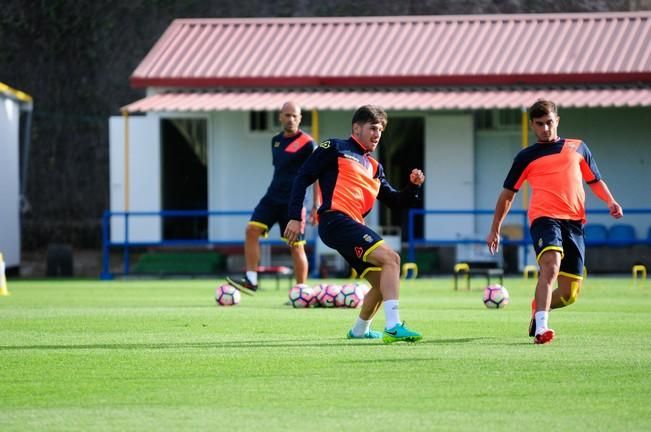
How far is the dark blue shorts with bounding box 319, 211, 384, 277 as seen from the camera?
10891 mm

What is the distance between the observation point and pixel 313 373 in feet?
29.3

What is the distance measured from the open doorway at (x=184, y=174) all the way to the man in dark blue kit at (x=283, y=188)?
459 inches

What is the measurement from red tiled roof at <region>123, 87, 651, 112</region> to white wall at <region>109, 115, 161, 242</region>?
1.01m

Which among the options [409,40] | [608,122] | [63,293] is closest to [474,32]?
[409,40]

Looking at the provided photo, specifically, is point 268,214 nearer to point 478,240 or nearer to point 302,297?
point 302,297

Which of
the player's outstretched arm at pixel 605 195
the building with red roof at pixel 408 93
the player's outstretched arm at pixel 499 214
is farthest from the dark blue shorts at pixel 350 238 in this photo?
the building with red roof at pixel 408 93

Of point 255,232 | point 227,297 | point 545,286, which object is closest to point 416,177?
point 545,286

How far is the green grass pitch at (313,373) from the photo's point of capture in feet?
23.6

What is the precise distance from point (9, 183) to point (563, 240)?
19.0 meters

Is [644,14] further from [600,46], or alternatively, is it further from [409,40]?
[409,40]

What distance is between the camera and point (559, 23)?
2867 centimetres

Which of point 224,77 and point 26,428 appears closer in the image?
point 26,428

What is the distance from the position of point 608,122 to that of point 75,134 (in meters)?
17.5

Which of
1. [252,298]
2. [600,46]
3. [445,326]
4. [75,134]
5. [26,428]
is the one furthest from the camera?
[75,134]
